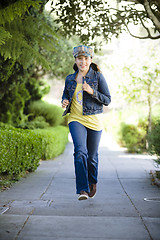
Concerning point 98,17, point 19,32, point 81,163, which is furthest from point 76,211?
point 98,17

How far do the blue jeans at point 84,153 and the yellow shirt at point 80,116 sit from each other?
0.20 ft

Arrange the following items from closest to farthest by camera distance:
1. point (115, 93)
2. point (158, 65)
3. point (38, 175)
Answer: point (38, 175) < point (158, 65) < point (115, 93)

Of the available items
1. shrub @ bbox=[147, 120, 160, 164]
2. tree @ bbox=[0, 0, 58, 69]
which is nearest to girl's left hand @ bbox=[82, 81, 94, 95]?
tree @ bbox=[0, 0, 58, 69]

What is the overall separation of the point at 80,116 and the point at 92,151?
0.54 metres

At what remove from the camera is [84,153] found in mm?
4957

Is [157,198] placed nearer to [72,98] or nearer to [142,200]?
[142,200]

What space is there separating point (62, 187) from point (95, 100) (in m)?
2.07

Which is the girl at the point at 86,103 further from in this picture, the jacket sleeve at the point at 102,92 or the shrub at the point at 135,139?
the shrub at the point at 135,139

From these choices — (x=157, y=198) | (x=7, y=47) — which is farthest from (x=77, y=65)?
(x=157, y=198)

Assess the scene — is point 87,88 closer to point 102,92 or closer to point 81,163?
point 102,92

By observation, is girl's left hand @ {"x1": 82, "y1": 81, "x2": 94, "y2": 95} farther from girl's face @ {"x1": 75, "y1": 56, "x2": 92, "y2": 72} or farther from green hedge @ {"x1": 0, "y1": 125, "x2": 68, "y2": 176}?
green hedge @ {"x1": 0, "y1": 125, "x2": 68, "y2": 176}

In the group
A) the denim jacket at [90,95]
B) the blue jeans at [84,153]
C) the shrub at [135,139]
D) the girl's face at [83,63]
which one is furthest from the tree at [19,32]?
the shrub at [135,139]

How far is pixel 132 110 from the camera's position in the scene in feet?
57.9

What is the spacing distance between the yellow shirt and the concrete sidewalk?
105 centimetres
